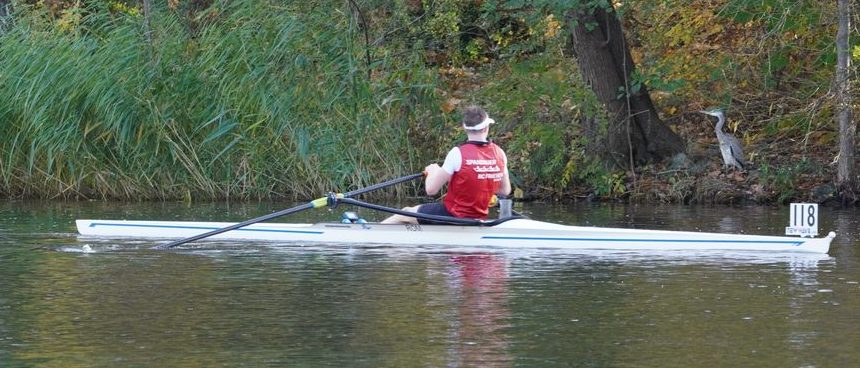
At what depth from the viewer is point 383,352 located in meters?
8.13

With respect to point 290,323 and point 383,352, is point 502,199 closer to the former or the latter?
point 290,323

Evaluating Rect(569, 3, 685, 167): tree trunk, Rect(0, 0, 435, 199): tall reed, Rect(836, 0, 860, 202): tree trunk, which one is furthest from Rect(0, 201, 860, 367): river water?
Rect(569, 3, 685, 167): tree trunk

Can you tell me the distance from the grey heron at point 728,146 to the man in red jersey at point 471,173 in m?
7.52

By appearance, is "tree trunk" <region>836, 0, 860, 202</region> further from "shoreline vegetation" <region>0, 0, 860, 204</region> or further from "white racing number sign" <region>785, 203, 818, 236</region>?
"white racing number sign" <region>785, 203, 818, 236</region>

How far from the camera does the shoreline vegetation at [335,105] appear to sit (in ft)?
68.1

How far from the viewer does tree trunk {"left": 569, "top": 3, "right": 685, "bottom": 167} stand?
21.5 meters

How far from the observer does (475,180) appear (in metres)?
13.6

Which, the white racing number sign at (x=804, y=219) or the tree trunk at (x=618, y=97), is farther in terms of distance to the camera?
the tree trunk at (x=618, y=97)

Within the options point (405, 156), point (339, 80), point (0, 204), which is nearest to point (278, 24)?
point (339, 80)

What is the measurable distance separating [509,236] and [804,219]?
2.52 m

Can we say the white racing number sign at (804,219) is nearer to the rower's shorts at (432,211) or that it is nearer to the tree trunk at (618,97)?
the rower's shorts at (432,211)

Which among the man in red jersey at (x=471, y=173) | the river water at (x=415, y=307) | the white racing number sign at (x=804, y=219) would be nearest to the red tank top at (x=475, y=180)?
the man in red jersey at (x=471, y=173)

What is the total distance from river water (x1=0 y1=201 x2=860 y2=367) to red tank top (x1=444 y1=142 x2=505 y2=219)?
623 millimetres

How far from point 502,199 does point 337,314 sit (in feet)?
15.2
